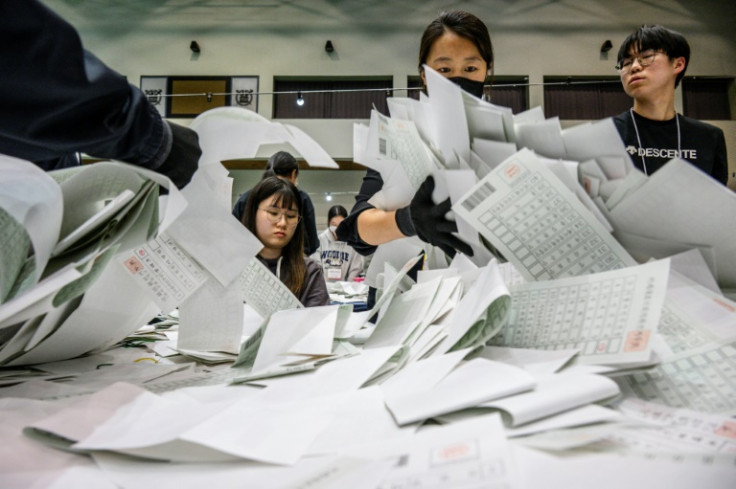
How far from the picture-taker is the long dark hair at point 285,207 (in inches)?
55.2

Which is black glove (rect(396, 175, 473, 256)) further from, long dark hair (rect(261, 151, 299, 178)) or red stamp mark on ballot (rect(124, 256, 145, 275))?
long dark hair (rect(261, 151, 299, 178))

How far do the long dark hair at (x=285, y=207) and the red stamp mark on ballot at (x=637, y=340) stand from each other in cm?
114

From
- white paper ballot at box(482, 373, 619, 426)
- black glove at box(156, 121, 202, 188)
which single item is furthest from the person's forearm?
white paper ballot at box(482, 373, 619, 426)

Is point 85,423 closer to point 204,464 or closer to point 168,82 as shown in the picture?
point 204,464

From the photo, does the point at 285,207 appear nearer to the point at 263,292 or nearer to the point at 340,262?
the point at 263,292

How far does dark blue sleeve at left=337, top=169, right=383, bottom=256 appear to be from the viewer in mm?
924

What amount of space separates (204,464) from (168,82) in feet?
21.0

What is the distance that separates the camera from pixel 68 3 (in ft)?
18.4

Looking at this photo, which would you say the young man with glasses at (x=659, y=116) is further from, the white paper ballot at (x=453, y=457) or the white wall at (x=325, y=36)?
the white wall at (x=325, y=36)

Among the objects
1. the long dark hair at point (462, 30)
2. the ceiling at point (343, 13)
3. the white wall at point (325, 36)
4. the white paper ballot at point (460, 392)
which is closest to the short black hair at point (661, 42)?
the long dark hair at point (462, 30)

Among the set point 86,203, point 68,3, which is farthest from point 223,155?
point 68,3

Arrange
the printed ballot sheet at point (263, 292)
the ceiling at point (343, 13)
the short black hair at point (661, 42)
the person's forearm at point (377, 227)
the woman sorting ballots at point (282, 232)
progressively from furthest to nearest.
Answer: the ceiling at point (343, 13) < the woman sorting ballots at point (282, 232) < the short black hair at point (661, 42) < the person's forearm at point (377, 227) < the printed ballot sheet at point (263, 292)

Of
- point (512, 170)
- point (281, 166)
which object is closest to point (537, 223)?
point (512, 170)

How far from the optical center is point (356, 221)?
91 cm
